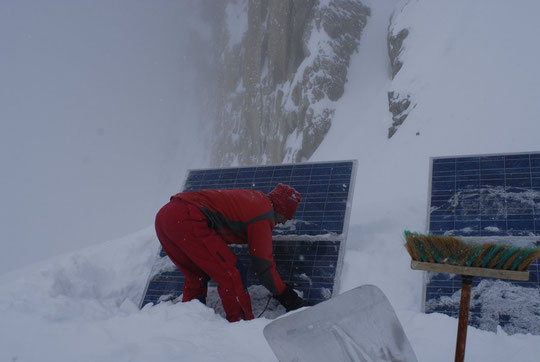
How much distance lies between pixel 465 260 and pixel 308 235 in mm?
2503

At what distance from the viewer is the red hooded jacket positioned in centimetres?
392

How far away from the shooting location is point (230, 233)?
4.17m

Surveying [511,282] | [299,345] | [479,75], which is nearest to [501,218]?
[511,282]

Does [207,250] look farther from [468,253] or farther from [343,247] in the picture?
[468,253]

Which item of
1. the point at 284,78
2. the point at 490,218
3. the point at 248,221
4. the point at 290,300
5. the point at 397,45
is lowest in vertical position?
the point at 290,300

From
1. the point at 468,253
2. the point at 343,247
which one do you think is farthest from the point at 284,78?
the point at 468,253

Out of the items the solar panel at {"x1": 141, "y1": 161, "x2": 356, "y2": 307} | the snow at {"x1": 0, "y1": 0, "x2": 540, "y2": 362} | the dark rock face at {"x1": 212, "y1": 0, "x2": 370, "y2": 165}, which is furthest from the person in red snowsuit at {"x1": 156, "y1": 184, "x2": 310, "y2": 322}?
the dark rock face at {"x1": 212, "y1": 0, "x2": 370, "y2": 165}

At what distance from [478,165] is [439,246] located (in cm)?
279

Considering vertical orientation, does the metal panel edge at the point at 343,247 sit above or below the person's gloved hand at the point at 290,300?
above

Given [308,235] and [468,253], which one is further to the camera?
[308,235]

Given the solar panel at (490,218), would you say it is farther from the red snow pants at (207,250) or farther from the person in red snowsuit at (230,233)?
the red snow pants at (207,250)

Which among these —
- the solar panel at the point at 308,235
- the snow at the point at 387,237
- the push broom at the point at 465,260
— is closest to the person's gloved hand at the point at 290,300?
the solar panel at the point at 308,235

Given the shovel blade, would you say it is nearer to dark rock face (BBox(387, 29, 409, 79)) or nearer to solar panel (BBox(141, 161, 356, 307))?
solar panel (BBox(141, 161, 356, 307))

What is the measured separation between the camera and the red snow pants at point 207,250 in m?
3.92
